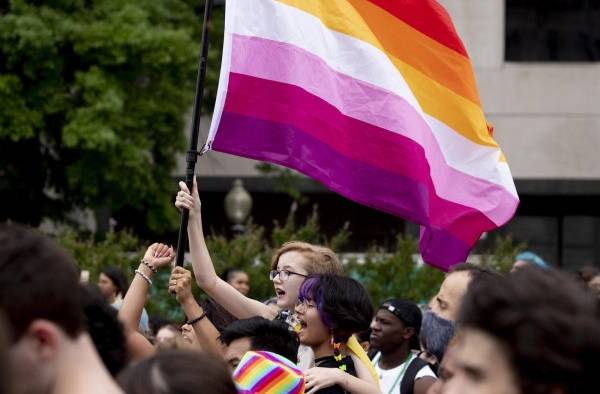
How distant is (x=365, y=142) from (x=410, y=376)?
1.32m

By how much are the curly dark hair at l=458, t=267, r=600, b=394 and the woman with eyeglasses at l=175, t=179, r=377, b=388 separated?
3.51m

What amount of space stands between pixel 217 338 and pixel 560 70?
2361 cm

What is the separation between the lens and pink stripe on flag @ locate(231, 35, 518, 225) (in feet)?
25.1

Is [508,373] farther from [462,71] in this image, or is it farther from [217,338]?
[462,71]

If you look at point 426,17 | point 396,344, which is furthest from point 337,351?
point 426,17

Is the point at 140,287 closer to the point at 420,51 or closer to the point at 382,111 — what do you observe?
the point at 382,111

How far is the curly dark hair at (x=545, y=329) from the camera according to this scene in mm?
2734

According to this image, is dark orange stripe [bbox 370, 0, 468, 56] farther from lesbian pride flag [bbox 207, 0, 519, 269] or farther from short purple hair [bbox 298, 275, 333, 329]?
short purple hair [bbox 298, 275, 333, 329]

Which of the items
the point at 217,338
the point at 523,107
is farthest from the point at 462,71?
the point at 523,107

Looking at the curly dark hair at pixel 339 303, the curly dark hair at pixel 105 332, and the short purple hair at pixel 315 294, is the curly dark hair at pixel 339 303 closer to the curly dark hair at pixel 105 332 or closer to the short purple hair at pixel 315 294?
the short purple hair at pixel 315 294

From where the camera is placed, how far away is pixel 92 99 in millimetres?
20969

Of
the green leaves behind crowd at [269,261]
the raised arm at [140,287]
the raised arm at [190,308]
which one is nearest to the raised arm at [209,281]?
the raised arm at [140,287]

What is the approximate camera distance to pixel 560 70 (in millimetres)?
28750

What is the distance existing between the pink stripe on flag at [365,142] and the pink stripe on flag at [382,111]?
0.11 feet
